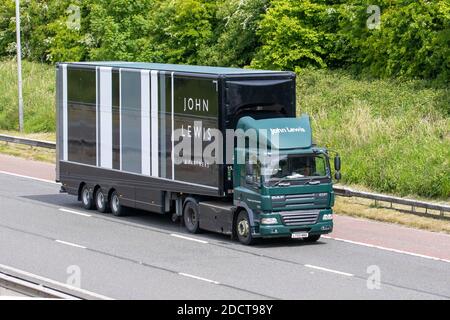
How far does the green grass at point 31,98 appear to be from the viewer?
49.8 metres

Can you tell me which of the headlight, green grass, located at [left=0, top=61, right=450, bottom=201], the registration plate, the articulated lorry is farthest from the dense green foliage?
the headlight

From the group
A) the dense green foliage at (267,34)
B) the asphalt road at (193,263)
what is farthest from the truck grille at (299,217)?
the dense green foliage at (267,34)

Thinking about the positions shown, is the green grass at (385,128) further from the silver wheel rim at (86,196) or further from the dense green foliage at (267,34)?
the silver wheel rim at (86,196)

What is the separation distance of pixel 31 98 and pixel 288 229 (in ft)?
96.3

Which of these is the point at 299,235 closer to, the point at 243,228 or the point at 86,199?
the point at 243,228

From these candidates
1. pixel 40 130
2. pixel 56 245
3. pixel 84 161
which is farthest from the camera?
pixel 40 130

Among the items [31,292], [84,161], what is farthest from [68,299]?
[84,161]

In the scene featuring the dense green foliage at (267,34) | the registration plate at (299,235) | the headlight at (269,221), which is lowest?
the registration plate at (299,235)

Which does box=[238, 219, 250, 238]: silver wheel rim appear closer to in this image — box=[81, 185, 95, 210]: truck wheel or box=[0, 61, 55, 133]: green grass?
box=[81, 185, 95, 210]: truck wheel

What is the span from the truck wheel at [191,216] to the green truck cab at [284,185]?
1.80m

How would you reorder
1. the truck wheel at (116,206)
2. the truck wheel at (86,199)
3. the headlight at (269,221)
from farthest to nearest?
the truck wheel at (86,199) < the truck wheel at (116,206) < the headlight at (269,221)

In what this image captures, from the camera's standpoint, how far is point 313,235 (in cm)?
2630
